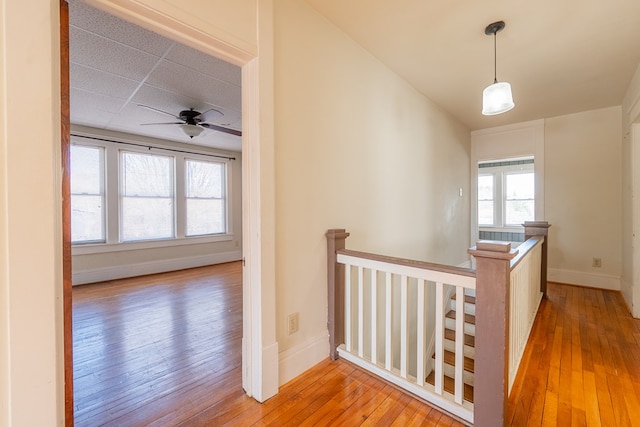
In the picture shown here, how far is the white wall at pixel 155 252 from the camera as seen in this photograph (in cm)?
444

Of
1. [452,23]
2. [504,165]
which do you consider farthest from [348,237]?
[504,165]

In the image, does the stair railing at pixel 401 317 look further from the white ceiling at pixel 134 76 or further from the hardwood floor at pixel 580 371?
the white ceiling at pixel 134 76

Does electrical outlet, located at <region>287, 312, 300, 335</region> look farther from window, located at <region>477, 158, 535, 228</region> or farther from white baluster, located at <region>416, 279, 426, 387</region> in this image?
window, located at <region>477, 158, 535, 228</region>

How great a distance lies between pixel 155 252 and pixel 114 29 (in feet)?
13.5

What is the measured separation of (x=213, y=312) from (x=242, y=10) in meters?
2.92

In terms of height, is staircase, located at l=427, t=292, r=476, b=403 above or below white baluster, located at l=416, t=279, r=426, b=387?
below

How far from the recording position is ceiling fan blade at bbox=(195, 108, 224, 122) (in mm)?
3729

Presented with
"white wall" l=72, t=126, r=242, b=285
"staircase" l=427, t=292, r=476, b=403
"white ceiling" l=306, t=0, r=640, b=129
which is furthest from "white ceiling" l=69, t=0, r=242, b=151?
"staircase" l=427, t=292, r=476, b=403

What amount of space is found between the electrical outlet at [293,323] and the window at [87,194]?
174 inches

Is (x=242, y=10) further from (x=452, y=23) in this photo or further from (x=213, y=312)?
(x=213, y=312)

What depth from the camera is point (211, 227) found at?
20.2 feet

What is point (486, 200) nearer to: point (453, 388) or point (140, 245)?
point (453, 388)

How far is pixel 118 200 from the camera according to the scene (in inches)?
187

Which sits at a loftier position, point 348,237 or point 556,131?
point 556,131
